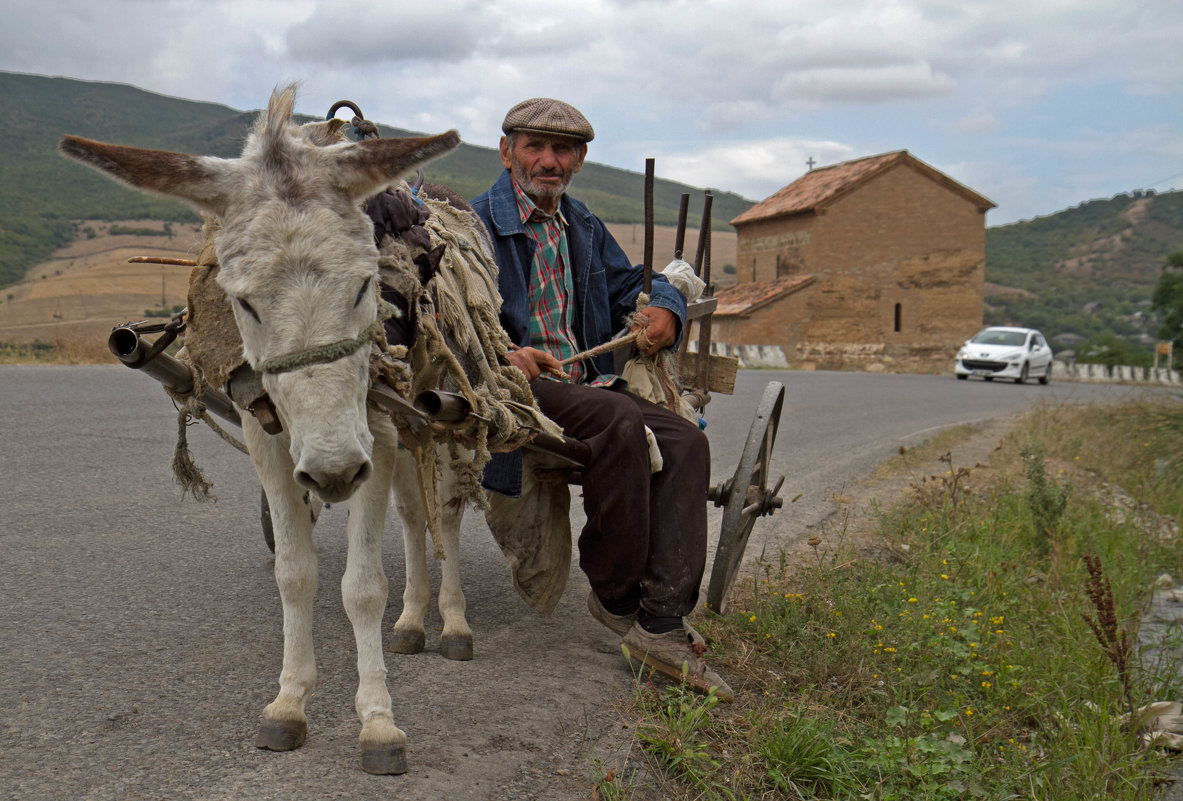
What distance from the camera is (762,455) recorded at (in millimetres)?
5242

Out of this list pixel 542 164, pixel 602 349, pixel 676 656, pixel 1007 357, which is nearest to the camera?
pixel 676 656

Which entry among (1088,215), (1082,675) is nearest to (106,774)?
(1082,675)

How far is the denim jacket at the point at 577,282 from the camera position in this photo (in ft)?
13.8

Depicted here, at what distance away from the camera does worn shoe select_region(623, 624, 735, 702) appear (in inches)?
144

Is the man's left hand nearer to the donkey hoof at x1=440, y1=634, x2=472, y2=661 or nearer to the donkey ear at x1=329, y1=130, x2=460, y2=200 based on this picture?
the donkey hoof at x1=440, y1=634, x2=472, y2=661

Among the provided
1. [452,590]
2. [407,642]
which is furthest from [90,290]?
[407,642]

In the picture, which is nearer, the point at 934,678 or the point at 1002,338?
the point at 934,678

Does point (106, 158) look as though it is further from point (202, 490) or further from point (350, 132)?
point (202, 490)

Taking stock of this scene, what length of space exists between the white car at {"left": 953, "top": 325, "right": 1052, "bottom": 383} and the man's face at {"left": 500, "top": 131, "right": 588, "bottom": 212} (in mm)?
27334

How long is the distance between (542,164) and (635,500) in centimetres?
157

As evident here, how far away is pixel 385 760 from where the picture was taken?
2.87m

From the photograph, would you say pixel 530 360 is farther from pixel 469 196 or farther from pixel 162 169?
pixel 469 196

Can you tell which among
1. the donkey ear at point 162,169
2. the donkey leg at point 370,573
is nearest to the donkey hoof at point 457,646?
the donkey leg at point 370,573

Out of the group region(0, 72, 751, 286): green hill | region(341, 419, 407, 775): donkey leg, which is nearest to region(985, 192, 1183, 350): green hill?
region(0, 72, 751, 286): green hill
